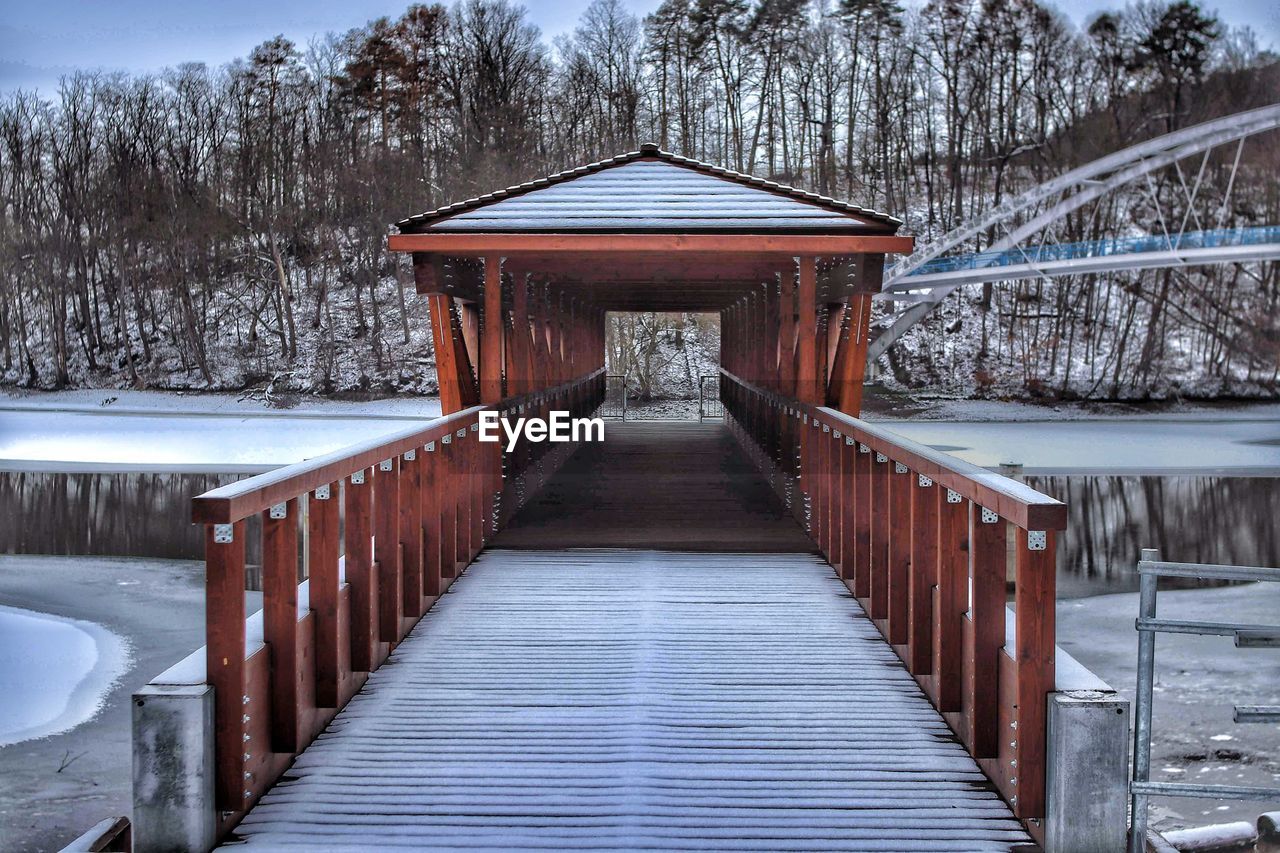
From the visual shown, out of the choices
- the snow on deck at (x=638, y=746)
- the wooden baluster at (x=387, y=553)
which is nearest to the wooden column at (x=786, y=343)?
the snow on deck at (x=638, y=746)

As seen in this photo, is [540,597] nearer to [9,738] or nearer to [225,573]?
[225,573]

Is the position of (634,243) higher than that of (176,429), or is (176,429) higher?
(634,243)

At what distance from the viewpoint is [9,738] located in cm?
741

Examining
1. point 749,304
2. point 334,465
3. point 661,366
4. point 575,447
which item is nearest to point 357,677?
point 334,465

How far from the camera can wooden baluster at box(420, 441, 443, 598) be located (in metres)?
5.30

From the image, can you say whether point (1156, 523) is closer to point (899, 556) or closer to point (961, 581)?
point (899, 556)

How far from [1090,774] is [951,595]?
2.80 feet

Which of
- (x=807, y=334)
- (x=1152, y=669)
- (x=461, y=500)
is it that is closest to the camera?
(x=1152, y=669)

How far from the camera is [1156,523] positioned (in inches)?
634

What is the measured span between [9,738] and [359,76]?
4039 cm

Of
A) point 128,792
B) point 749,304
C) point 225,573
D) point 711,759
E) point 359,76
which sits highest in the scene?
point 359,76

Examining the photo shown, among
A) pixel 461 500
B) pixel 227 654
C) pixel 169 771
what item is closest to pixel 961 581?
pixel 227 654

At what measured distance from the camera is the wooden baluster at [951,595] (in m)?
3.57

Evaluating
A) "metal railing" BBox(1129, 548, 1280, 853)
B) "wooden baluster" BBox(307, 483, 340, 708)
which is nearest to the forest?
"wooden baluster" BBox(307, 483, 340, 708)
